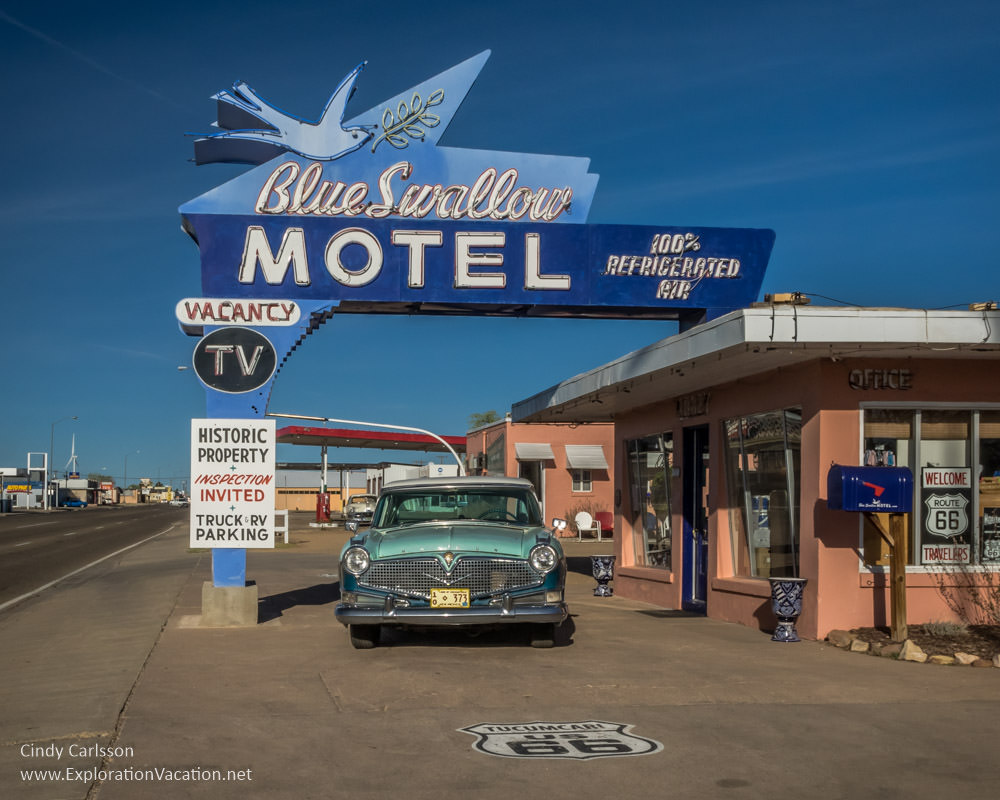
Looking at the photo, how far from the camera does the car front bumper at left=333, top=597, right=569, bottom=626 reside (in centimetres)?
1011

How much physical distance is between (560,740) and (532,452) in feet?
108

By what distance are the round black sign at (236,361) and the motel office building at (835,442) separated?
177 inches

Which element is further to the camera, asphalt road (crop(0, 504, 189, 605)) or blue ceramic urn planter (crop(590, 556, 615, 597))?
asphalt road (crop(0, 504, 189, 605))

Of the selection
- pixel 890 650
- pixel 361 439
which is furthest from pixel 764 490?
pixel 361 439

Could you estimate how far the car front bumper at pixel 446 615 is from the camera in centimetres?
1011

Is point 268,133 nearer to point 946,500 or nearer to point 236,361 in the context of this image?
point 236,361

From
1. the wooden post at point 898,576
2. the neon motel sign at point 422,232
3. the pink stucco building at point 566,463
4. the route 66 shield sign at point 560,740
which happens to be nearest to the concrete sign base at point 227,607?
the neon motel sign at point 422,232

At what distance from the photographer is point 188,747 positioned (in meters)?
6.62

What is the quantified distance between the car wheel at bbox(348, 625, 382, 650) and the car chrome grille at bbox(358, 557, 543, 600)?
66cm

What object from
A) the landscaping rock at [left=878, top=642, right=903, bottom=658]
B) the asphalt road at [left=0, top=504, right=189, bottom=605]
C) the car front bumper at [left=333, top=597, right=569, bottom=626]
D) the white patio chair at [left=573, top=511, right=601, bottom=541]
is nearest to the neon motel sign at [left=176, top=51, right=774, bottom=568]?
the car front bumper at [left=333, top=597, right=569, bottom=626]

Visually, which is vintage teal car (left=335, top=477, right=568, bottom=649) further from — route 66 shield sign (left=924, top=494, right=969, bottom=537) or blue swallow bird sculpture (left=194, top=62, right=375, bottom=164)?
blue swallow bird sculpture (left=194, top=62, right=375, bottom=164)

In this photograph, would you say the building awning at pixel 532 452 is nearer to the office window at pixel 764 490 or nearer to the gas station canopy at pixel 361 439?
the gas station canopy at pixel 361 439

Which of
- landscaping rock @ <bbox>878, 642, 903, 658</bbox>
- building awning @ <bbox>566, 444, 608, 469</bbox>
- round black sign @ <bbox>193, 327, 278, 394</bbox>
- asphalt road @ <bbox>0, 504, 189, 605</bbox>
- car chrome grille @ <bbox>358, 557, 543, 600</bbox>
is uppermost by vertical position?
round black sign @ <bbox>193, 327, 278, 394</bbox>

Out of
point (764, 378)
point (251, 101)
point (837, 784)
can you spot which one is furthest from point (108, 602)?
point (837, 784)
